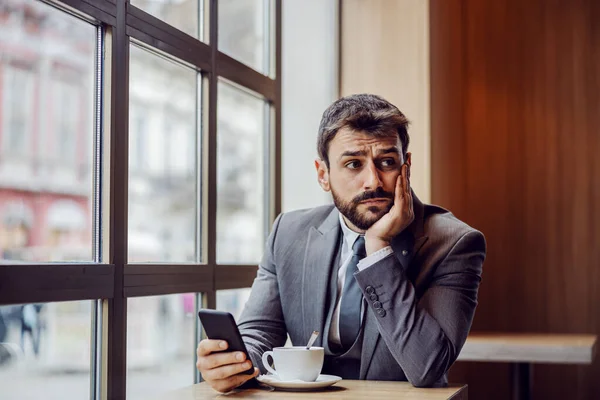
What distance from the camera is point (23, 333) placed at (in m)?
1.87

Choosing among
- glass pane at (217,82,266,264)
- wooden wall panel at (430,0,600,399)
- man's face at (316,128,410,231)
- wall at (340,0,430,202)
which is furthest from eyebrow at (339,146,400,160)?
wooden wall panel at (430,0,600,399)

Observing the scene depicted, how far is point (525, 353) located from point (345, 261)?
1.62 metres

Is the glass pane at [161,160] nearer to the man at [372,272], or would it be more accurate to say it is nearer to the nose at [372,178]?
the man at [372,272]

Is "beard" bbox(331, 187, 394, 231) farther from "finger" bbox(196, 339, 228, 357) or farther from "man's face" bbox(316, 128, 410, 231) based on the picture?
"finger" bbox(196, 339, 228, 357)

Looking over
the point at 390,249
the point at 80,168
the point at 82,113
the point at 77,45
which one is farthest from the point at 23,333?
the point at 390,249

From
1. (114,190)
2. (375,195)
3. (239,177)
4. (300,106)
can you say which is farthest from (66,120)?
(300,106)

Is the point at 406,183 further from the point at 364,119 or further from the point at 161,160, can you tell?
the point at 161,160

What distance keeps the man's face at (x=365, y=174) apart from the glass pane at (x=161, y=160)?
608 millimetres

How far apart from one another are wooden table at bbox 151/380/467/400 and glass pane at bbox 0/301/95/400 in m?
0.36

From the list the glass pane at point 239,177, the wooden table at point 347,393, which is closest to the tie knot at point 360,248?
the wooden table at point 347,393

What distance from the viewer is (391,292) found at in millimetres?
1930

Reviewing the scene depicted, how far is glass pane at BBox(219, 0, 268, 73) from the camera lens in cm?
301

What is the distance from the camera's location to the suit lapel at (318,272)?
7.06 ft

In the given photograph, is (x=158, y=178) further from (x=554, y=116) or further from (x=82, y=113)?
(x=554, y=116)
